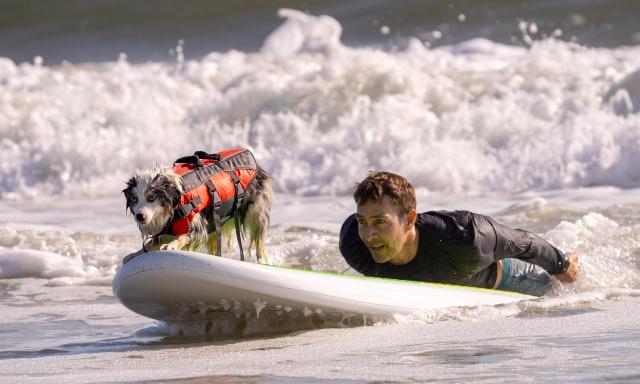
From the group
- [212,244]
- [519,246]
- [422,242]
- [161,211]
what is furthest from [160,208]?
[519,246]

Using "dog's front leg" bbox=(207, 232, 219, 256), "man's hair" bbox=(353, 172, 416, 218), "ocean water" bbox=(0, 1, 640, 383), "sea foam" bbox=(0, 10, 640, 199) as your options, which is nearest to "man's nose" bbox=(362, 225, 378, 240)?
"man's hair" bbox=(353, 172, 416, 218)

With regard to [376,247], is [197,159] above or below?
above

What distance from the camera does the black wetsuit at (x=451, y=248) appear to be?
18.3ft

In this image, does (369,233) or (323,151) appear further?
(323,151)

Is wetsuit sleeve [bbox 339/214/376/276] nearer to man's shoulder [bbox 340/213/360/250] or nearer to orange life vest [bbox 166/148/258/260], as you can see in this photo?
man's shoulder [bbox 340/213/360/250]

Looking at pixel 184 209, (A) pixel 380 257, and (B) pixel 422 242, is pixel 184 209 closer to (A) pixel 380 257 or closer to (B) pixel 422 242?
(A) pixel 380 257

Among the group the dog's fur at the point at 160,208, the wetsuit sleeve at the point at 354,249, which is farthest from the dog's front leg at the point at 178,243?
the wetsuit sleeve at the point at 354,249

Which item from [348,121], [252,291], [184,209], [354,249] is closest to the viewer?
[252,291]

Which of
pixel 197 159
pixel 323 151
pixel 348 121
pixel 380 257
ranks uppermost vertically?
pixel 348 121

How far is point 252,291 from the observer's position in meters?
5.29

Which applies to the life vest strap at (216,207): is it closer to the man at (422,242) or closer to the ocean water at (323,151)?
the ocean water at (323,151)

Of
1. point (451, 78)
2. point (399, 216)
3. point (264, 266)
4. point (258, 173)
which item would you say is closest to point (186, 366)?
point (264, 266)

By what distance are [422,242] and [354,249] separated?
1.12 ft

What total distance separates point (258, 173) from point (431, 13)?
11.2 meters
